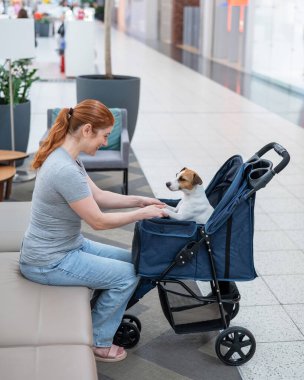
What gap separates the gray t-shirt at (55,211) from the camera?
3.24m

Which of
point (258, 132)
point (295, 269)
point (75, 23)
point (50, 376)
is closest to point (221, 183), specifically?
point (295, 269)

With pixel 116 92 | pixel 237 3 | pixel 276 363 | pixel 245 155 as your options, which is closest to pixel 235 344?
pixel 276 363

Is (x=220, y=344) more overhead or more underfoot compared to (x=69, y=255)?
more underfoot

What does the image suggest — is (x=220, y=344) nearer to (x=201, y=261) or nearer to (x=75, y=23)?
(x=201, y=261)

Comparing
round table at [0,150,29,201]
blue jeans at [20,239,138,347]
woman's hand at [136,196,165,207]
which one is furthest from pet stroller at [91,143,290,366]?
round table at [0,150,29,201]

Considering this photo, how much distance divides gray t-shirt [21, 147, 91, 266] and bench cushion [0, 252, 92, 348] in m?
0.14

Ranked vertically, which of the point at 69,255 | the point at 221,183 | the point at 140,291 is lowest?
the point at 140,291

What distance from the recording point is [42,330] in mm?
2963

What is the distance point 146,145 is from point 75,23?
25.6 feet

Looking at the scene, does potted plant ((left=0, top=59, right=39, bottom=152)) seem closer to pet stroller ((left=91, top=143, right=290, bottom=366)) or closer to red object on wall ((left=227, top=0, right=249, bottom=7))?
pet stroller ((left=91, top=143, right=290, bottom=366))

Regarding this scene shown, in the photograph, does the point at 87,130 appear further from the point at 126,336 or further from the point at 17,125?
the point at 17,125

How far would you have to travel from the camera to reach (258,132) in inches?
393

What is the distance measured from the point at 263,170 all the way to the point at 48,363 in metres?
1.52

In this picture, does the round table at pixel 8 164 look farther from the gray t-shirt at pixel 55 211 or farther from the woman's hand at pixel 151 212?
the woman's hand at pixel 151 212
